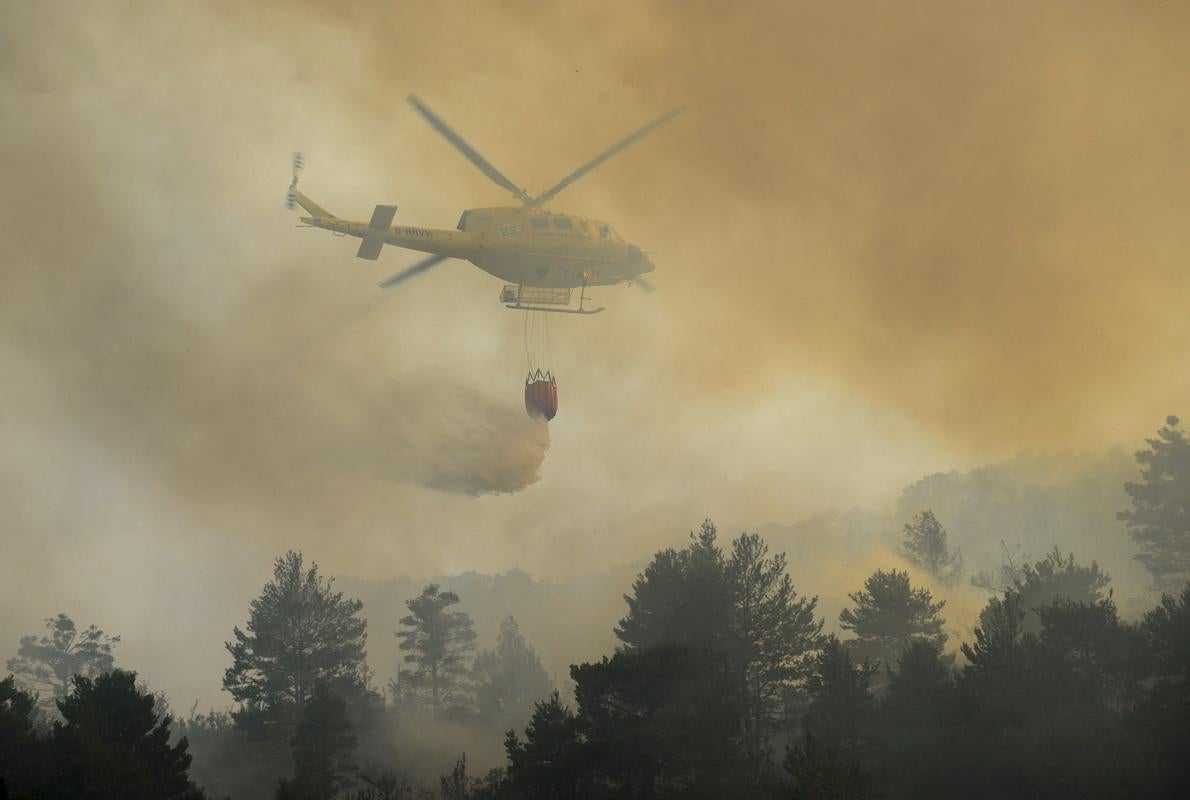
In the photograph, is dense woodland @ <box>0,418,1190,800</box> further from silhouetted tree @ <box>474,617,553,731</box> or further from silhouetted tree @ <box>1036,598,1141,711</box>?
silhouetted tree @ <box>474,617,553,731</box>

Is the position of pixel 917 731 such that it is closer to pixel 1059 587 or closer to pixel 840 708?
pixel 840 708

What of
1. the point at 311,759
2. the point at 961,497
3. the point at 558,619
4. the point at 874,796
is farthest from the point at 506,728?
the point at 961,497

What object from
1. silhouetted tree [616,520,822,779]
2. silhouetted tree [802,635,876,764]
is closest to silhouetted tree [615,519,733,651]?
silhouetted tree [616,520,822,779]

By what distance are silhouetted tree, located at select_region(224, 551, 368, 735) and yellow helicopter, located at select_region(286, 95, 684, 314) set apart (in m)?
21.8

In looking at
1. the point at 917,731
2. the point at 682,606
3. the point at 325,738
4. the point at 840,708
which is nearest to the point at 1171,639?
the point at 917,731

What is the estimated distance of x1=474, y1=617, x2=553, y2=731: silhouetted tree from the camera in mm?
80375

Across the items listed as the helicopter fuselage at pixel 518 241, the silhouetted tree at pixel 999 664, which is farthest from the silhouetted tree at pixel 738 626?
the helicopter fuselage at pixel 518 241

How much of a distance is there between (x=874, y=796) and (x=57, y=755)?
28.7 m

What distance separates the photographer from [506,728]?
76812 mm

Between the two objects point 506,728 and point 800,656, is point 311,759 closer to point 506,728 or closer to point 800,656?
point 800,656

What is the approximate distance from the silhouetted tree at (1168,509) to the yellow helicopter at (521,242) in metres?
49.7

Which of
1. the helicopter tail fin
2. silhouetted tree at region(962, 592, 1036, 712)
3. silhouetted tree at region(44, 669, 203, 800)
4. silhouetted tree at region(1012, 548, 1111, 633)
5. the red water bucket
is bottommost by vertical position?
silhouetted tree at region(44, 669, 203, 800)

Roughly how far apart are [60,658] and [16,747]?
5189 centimetres

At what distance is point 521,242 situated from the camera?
49.6 m
